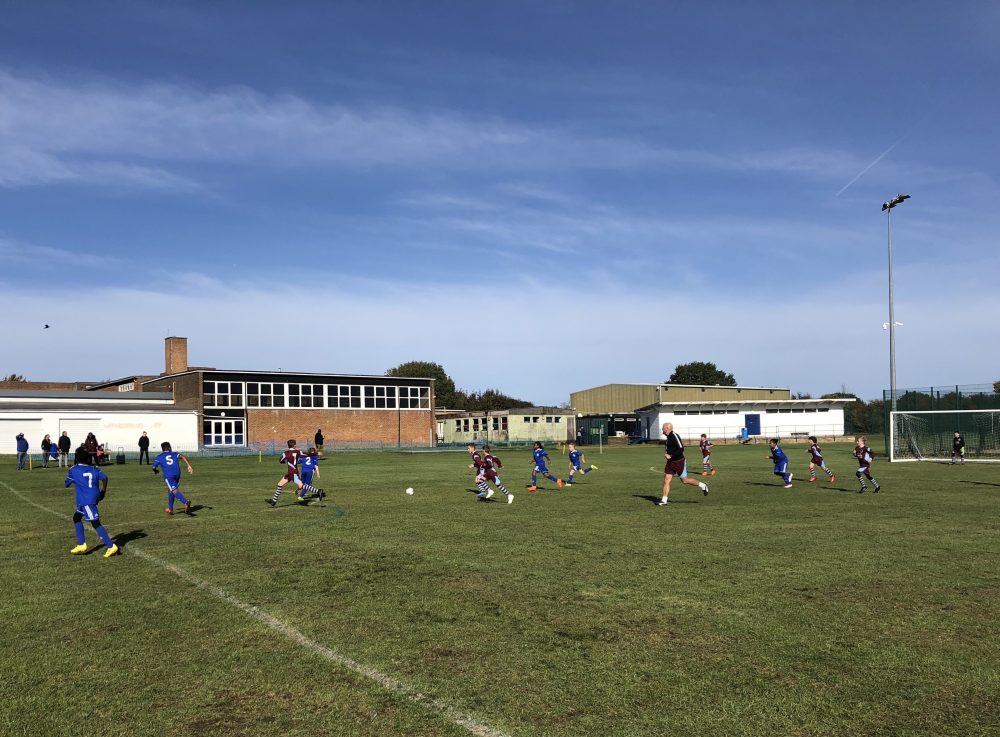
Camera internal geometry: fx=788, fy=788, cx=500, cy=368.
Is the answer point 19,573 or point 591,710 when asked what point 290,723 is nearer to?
point 591,710

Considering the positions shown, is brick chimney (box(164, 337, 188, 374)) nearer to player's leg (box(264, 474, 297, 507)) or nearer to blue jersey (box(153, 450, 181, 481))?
player's leg (box(264, 474, 297, 507))

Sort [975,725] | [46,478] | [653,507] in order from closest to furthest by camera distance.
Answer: [975,725]
[653,507]
[46,478]

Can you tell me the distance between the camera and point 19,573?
11.6 metres

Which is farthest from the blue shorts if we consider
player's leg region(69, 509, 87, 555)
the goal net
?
the goal net

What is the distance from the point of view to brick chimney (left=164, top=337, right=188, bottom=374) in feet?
241

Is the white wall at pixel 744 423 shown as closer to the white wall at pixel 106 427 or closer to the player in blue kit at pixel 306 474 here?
the white wall at pixel 106 427

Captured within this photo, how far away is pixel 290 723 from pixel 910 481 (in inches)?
1097

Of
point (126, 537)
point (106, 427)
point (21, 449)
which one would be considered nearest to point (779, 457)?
point (126, 537)

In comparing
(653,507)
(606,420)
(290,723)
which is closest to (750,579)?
(290,723)

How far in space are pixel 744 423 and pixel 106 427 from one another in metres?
56.7

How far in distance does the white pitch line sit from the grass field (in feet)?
0.11

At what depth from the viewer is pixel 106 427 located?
189 ft

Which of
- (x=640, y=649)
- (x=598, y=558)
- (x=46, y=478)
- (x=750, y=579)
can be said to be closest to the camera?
(x=640, y=649)

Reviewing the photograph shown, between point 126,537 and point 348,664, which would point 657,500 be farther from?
point 348,664
